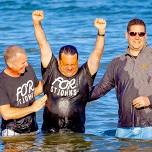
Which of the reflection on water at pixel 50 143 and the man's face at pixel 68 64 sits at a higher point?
the man's face at pixel 68 64

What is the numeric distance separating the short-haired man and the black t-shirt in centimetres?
110

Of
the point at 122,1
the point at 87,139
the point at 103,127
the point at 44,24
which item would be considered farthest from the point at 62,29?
the point at 87,139

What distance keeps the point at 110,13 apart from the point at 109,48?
8329 mm

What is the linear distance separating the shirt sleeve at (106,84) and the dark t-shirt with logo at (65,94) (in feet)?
0.33

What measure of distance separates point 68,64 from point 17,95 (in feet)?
2.65

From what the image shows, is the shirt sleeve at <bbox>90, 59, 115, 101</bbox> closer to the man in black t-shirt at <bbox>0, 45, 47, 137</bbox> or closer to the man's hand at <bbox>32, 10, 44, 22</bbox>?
the man in black t-shirt at <bbox>0, 45, 47, 137</bbox>

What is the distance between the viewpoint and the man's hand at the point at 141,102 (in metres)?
8.97

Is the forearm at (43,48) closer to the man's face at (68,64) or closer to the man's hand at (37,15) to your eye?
the man's hand at (37,15)

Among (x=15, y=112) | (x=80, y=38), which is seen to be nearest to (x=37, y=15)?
(x=15, y=112)

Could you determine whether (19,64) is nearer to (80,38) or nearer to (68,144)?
(68,144)

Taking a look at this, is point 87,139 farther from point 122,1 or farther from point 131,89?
point 122,1

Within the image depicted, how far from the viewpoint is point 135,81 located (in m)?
9.16

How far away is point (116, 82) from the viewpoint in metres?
9.38

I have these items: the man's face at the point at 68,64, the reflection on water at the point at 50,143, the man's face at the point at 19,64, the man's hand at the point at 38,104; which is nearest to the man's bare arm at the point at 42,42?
the man's face at the point at 68,64
